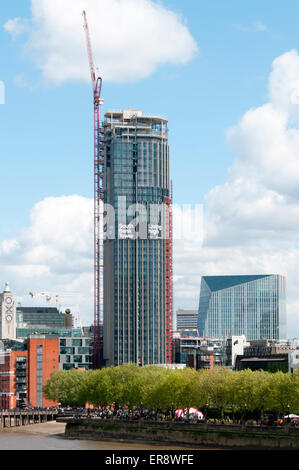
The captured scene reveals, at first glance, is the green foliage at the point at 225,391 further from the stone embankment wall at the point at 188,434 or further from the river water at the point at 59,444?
the river water at the point at 59,444

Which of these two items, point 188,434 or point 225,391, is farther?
point 225,391

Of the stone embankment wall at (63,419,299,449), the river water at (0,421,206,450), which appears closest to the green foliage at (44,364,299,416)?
the stone embankment wall at (63,419,299,449)

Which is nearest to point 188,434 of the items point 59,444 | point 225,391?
point 225,391

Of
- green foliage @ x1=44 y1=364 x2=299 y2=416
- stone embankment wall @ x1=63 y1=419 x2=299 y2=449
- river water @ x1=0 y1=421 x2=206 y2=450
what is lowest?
river water @ x1=0 y1=421 x2=206 y2=450

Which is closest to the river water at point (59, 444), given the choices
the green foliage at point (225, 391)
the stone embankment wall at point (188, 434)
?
the stone embankment wall at point (188, 434)

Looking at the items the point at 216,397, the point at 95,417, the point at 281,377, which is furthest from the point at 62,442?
the point at 281,377

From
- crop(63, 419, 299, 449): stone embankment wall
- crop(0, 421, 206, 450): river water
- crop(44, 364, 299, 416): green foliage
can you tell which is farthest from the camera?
crop(0, 421, 206, 450): river water

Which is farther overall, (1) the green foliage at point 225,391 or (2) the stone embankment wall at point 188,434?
(1) the green foliage at point 225,391

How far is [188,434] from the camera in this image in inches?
6358

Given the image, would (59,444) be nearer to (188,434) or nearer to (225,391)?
(188,434)

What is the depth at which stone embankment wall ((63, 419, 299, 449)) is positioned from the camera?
143875 mm

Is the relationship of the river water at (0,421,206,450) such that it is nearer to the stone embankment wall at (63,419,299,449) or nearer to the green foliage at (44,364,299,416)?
the stone embankment wall at (63,419,299,449)

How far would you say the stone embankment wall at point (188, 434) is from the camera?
5664 inches
